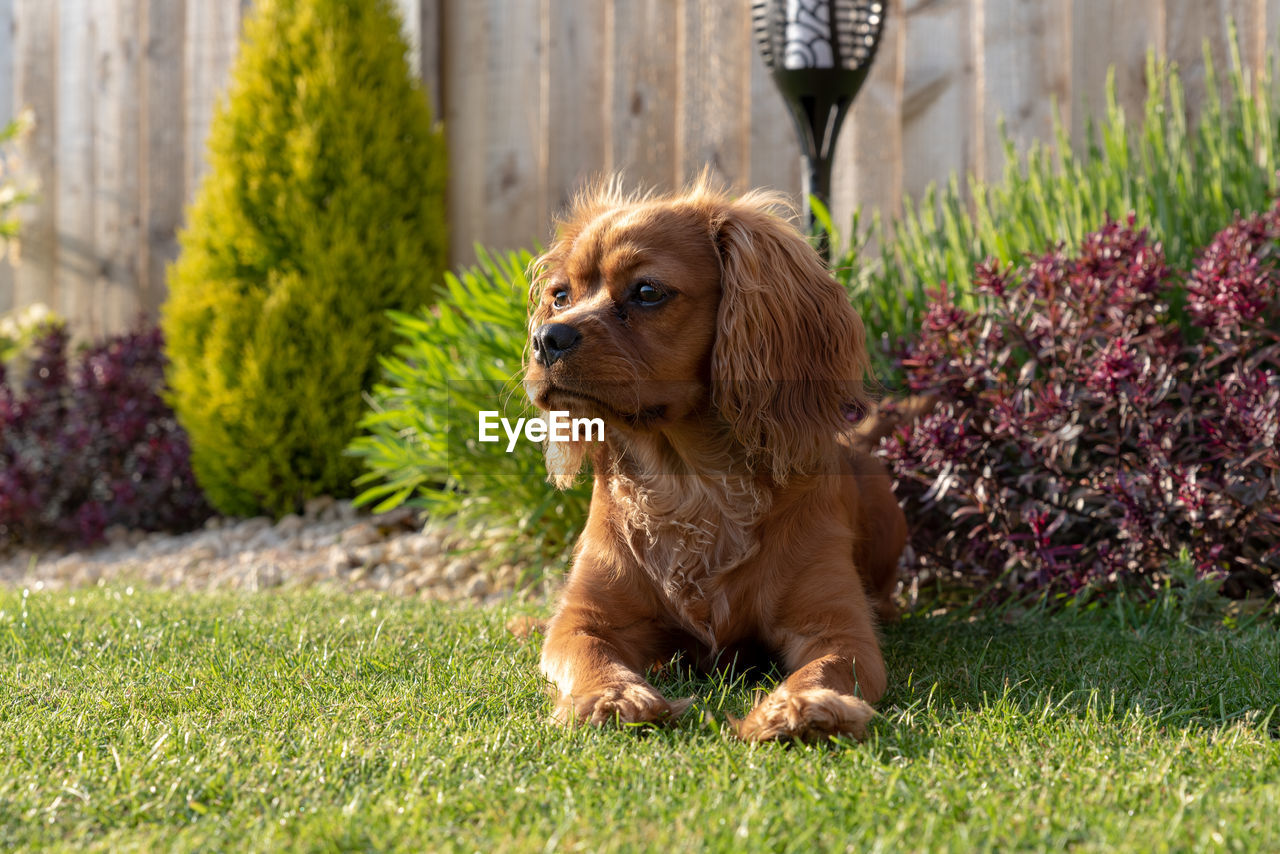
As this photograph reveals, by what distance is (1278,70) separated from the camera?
161 inches

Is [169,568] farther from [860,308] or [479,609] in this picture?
[860,308]

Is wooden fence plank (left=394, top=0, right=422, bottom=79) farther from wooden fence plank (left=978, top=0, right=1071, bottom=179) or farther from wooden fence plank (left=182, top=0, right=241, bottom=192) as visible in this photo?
wooden fence plank (left=978, top=0, right=1071, bottom=179)

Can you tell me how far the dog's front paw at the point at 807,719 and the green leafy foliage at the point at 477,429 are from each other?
1843 millimetres

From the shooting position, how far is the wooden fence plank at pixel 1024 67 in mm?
4617

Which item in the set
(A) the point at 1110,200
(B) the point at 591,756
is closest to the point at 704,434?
(B) the point at 591,756

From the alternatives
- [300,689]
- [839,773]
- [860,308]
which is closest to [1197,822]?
[839,773]

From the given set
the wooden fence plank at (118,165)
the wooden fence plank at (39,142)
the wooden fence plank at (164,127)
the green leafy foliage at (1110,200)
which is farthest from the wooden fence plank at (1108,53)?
the wooden fence plank at (39,142)

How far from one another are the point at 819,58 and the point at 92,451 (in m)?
3.92

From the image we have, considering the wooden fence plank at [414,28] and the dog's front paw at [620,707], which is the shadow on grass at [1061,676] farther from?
the wooden fence plank at [414,28]

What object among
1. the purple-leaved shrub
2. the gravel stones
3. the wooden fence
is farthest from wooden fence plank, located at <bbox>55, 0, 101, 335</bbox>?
the gravel stones

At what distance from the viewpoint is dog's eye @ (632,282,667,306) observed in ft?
7.63

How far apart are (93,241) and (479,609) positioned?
4.58m

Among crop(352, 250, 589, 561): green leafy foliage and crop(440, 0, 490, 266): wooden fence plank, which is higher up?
crop(440, 0, 490, 266): wooden fence plank

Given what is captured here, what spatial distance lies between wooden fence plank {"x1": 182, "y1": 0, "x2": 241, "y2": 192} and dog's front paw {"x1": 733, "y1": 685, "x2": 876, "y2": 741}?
17.7 ft
